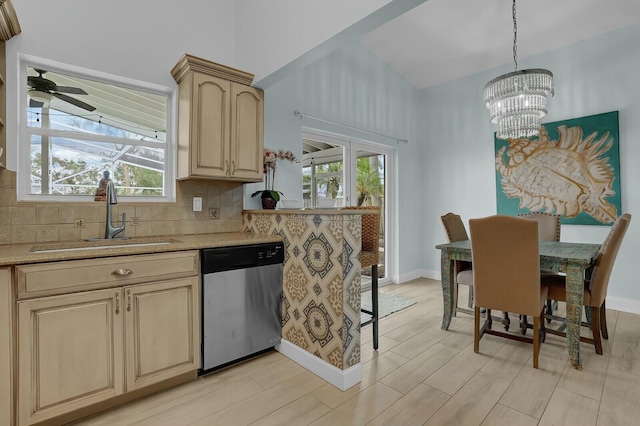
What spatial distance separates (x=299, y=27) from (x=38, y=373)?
2.43 meters

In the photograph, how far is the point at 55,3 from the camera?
6.99 ft

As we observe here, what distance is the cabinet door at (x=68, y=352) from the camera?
1.50 meters

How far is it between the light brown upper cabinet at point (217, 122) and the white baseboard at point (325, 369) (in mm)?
1381

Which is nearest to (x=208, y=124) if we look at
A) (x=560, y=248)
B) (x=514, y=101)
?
(x=514, y=101)

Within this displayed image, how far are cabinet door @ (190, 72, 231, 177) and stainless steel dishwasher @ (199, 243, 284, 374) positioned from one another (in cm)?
71

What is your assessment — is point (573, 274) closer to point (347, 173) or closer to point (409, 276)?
point (347, 173)

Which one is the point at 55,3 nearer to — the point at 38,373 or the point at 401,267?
the point at 38,373

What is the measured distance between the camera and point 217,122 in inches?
95.9

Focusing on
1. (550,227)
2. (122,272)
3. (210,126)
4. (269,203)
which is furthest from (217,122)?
(550,227)

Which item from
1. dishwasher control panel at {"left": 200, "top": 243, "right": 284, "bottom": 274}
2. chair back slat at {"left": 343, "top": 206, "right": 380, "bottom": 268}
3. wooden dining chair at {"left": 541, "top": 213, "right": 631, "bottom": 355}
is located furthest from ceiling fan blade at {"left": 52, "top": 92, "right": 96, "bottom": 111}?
wooden dining chair at {"left": 541, "top": 213, "right": 631, "bottom": 355}

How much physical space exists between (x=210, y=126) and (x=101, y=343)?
1.57 m

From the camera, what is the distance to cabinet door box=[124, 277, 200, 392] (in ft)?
5.84

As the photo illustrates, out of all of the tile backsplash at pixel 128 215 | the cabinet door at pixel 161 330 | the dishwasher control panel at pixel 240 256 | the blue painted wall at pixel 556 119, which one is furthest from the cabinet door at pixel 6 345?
the blue painted wall at pixel 556 119

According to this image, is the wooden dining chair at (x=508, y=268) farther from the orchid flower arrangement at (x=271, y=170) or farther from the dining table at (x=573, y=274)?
the orchid flower arrangement at (x=271, y=170)
